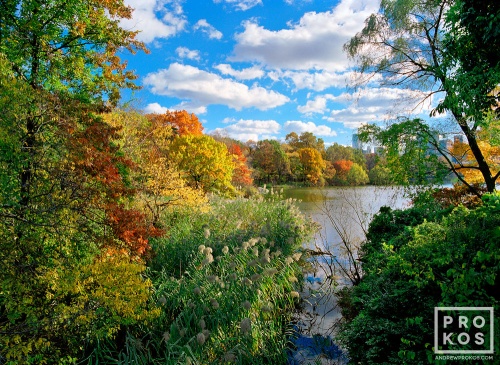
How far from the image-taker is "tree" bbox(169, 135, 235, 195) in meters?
18.2

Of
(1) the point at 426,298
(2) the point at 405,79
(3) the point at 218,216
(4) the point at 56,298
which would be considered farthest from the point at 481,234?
(2) the point at 405,79

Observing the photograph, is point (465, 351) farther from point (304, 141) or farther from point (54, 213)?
point (304, 141)

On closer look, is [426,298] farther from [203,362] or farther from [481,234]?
[203,362]

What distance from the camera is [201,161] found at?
18.4 metres

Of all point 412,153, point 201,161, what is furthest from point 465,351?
point 201,161

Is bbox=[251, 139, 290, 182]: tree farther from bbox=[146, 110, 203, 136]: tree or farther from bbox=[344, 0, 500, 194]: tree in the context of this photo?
bbox=[344, 0, 500, 194]: tree

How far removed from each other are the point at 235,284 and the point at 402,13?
9.65m

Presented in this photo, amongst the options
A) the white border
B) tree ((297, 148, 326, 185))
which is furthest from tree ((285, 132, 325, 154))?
the white border

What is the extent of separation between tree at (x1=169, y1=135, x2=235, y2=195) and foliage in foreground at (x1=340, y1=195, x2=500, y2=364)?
14.9m

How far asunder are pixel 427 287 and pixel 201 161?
638 inches

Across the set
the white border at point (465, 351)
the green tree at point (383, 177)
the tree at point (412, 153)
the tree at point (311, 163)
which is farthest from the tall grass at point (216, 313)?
the tree at point (311, 163)

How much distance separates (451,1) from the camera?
9.16m

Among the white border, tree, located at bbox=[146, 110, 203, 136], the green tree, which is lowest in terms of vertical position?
the white border

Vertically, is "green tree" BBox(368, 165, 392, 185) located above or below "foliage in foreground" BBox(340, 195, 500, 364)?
above
